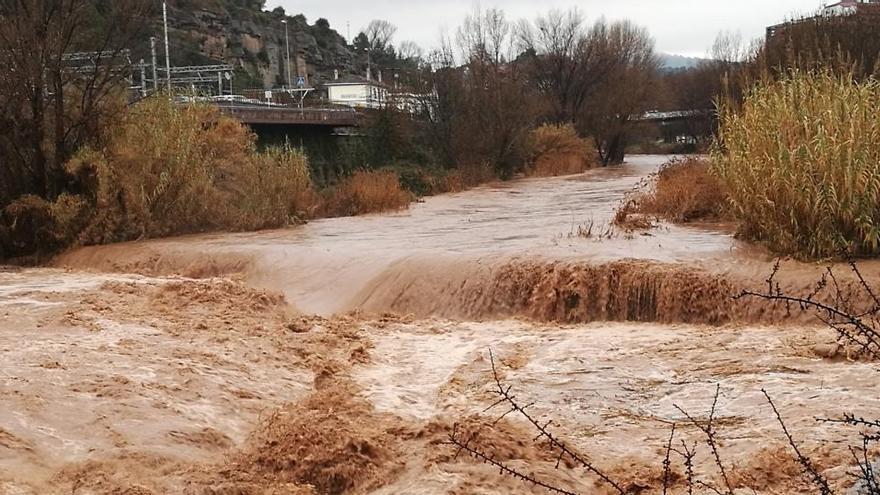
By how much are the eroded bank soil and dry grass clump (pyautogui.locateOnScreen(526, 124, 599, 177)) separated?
24.4m

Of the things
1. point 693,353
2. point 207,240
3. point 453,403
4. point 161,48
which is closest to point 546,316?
point 693,353

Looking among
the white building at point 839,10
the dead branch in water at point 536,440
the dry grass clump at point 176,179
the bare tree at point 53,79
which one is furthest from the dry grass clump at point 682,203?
the white building at point 839,10

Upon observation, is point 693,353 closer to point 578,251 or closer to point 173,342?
point 578,251

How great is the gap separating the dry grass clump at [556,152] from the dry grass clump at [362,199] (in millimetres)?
13115

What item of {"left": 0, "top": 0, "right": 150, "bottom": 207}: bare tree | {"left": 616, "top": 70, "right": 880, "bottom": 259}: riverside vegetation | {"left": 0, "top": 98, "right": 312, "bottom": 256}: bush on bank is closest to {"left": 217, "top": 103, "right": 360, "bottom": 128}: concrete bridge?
{"left": 0, "top": 98, "right": 312, "bottom": 256}: bush on bank

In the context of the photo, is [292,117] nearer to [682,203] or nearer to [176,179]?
[176,179]

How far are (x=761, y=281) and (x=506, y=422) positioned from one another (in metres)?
4.43

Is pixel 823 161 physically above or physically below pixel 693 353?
above

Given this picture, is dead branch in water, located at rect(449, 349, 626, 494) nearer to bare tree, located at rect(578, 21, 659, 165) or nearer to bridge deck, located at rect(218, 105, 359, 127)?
bridge deck, located at rect(218, 105, 359, 127)

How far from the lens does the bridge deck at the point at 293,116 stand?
35.6 meters

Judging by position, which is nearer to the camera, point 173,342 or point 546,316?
point 173,342

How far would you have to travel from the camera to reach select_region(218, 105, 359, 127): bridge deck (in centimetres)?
3556

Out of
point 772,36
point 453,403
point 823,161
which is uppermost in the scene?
point 772,36

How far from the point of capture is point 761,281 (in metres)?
9.67
